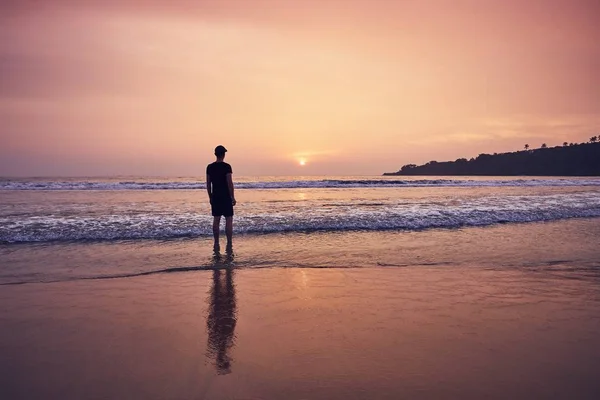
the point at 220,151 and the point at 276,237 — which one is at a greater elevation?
the point at 220,151

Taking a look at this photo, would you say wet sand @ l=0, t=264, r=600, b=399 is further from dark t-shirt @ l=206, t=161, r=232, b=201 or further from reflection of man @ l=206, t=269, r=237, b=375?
dark t-shirt @ l=206, t=161, r=232, b=201

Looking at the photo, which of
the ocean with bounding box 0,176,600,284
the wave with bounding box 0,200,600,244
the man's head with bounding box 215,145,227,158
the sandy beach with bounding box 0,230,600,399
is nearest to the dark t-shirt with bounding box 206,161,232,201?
the man's head with bounding box 215,145,227,158

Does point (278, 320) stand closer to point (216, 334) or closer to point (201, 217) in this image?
point (216, 334)

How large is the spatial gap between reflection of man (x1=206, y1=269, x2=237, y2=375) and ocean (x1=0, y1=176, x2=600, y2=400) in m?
0.02

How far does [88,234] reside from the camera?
32.1 ft

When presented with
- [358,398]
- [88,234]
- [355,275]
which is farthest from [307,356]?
[88,234]

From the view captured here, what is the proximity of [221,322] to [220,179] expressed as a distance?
519cm

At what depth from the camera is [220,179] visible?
866 centimetres

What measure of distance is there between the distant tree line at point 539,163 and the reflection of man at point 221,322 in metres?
116

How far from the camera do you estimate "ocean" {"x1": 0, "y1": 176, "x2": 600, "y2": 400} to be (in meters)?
2.60

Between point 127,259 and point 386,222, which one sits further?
point 386,222

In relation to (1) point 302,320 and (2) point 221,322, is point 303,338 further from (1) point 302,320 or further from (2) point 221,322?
(2) point 221,322

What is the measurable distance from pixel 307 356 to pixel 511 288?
3.41 m

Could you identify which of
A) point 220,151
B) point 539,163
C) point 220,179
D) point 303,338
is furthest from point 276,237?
point 539,163
